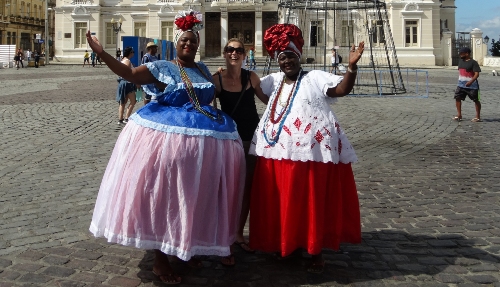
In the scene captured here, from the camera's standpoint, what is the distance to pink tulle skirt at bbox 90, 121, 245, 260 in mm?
3152

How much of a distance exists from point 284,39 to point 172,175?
1196 millimetres

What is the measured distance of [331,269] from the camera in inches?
141

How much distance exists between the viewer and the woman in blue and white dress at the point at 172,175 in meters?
3.16

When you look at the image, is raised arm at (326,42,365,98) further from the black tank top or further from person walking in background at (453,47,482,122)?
person walking in background at (453,47,482,122)

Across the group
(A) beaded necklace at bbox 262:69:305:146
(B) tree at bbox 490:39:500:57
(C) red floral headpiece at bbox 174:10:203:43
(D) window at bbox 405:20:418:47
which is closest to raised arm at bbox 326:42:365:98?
(A) beaded necklace at bbox 262:69:305:146

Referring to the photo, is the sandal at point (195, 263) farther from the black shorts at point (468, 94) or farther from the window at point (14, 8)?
the window at point (14, 8)

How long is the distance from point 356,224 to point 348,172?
0.38m

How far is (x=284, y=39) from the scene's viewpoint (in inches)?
137

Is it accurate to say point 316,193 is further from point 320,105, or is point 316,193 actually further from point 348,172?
point 320,105

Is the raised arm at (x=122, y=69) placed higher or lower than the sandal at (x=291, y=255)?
higher

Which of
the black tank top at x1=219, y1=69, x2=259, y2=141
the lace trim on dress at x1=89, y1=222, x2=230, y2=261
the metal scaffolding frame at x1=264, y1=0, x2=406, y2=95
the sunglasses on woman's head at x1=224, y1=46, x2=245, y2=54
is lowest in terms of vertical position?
the lace trim on dress at x1=89, y1=222, x2=230, y2=261

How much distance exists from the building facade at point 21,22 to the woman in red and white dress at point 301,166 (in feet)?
174

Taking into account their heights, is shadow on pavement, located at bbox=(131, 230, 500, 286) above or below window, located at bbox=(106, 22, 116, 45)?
below

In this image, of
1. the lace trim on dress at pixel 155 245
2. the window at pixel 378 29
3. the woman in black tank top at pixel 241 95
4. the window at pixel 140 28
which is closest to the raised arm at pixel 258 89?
the woman in black tank top at pixel 241 95
